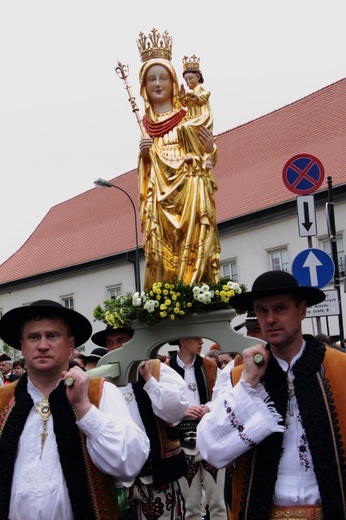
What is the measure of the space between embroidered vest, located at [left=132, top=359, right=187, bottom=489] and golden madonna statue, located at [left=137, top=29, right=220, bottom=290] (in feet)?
4.76

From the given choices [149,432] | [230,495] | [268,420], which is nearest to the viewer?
[268,420]

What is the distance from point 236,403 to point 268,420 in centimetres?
18

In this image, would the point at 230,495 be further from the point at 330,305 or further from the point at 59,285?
the point at 59,285

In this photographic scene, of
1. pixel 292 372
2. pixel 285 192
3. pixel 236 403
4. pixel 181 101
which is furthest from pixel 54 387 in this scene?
pixel 285 192

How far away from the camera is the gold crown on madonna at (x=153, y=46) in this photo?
8.58 metres

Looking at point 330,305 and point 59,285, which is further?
point 59,285

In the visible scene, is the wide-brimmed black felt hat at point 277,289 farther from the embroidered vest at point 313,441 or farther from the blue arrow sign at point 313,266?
the blue arrow sign at point 313,266

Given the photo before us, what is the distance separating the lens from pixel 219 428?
166 inches

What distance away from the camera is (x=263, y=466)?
13.7 feet

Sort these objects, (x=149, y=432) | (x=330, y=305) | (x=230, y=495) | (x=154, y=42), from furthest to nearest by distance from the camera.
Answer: (x=330, y=305) → (x=154, y=42) → (x=149, y=432) → (x=230, y=495)

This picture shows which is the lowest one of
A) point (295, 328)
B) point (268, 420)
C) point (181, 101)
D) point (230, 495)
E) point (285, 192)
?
point (230, 495)

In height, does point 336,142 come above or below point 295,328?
above

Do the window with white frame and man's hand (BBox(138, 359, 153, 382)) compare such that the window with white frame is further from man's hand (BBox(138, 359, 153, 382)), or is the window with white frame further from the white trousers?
man's hand (BBox(138, 359, 153, 382))

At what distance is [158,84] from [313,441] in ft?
17.3
